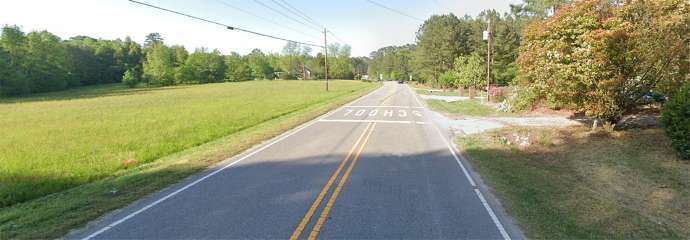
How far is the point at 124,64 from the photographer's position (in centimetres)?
10256

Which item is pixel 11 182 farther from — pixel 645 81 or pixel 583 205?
pixel 645 81

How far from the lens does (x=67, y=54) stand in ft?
270

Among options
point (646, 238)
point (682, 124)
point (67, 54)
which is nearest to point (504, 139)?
point (682, 124)

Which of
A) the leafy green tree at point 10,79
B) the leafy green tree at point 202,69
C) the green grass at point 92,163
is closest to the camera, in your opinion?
the green grass at point 92,163

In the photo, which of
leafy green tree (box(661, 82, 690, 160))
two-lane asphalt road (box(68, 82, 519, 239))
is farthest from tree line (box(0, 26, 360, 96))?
leafy green tree (box(661, 82, 690, 160))

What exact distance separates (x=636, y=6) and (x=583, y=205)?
8766 mm

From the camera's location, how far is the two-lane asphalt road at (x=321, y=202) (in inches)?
200

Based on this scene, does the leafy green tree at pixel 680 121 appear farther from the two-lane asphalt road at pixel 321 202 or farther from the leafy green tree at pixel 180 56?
the leafy green tree at pixel 180 56

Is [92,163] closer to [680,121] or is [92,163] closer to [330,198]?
[330,198]

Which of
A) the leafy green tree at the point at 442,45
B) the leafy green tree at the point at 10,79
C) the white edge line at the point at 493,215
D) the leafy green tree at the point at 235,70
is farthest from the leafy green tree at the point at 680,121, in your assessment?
the leafy green tree at the point at 235,70

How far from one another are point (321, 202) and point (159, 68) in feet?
355

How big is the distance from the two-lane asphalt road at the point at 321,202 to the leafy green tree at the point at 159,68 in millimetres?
101743

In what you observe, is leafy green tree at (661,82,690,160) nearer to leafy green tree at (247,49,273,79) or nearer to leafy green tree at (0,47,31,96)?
leafy green tree at (0,47,31,96)

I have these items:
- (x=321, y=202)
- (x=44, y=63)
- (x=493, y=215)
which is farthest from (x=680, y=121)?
(x=44, y=63)
